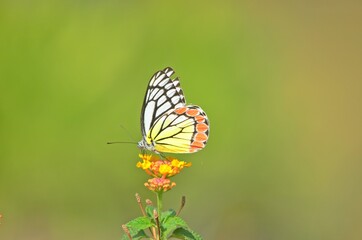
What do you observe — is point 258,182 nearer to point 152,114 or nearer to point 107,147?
point 107,147

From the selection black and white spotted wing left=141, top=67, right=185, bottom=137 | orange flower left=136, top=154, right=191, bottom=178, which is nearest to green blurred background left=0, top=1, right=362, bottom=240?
black and white spotted wing left=141, top=67, right=185, bottom=137

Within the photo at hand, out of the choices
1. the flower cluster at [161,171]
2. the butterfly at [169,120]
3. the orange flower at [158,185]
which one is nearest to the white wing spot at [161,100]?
the butterfly at [169,120]

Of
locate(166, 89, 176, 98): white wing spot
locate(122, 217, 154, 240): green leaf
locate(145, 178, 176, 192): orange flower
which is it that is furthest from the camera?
locate(166, 89, 176, 98): white wing spot

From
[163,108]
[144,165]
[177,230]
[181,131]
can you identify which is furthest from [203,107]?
[177,230]

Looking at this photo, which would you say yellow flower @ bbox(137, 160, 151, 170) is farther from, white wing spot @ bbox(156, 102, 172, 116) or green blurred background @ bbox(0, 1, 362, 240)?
green blurred background @ bbox(0, 1, 362, 240)

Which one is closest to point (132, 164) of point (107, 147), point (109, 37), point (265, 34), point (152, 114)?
point (107, 147)

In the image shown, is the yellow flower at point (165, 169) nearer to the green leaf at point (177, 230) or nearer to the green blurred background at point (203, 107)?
the green leaf at point (177, 230)

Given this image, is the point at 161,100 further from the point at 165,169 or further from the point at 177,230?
the point at 177,230
